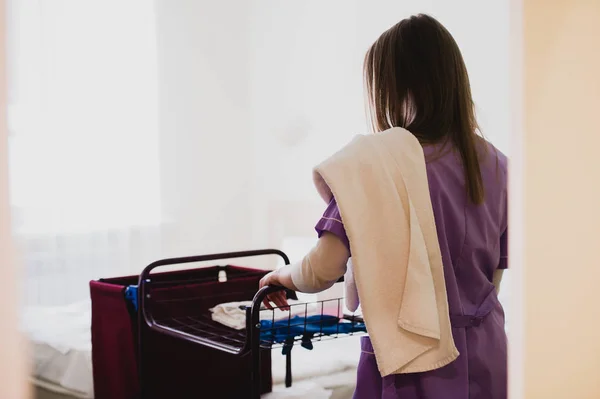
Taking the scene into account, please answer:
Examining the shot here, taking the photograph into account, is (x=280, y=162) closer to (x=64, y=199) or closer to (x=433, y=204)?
(x=64, y=199)

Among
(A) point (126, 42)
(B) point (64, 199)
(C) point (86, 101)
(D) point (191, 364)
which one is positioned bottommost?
(D) point (191, 364)

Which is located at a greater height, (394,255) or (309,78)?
(309,78)

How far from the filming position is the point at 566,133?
2.54ft

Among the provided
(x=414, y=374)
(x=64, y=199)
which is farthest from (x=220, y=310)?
(x=64, y=199)

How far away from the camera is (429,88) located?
1222 mm

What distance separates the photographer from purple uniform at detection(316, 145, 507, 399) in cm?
115

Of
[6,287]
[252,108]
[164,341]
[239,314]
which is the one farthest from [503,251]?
[252,108]

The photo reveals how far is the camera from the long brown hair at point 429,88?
1.21m

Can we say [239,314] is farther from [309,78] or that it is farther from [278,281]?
[309,78]

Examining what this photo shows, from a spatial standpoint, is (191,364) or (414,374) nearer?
(414,374)

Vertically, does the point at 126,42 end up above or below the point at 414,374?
above

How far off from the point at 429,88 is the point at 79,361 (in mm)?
1541

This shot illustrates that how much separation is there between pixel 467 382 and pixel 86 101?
274 cm

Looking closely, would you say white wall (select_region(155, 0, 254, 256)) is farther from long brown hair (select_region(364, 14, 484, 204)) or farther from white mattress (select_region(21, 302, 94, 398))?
long brown hair (select_region(364, 14, 484, 204))
